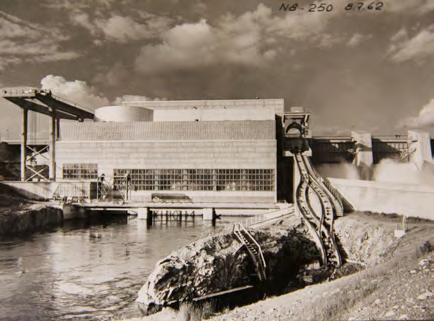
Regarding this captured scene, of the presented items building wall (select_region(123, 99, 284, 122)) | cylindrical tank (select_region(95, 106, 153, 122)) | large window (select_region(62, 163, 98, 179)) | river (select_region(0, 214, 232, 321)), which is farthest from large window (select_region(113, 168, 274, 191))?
building wall (select_region(123, 99, 284, 122))

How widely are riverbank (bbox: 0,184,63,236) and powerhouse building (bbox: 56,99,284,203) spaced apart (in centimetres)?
910

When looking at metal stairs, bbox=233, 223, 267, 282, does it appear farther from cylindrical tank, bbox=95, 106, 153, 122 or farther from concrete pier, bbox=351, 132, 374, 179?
concrete pier, bbox=351, 132, 374, 179

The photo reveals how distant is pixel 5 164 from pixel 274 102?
52393mm

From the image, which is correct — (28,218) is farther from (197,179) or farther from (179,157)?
(197,179)

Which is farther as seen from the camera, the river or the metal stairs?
the metal stairs

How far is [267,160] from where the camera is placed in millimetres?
52562

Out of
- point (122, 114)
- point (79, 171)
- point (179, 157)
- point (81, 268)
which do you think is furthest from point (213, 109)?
point (81, 268)

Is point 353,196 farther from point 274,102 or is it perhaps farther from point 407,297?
point 274,102

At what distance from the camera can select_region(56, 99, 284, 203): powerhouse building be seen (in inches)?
2082

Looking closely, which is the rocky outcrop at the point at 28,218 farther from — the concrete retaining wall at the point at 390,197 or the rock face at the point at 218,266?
the concrete retaining wall at the point at 390,197

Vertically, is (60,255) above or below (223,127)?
below

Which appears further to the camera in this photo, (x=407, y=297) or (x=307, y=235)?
(x=307, y=235)

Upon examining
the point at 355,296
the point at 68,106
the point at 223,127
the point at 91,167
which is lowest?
the point at 355,296

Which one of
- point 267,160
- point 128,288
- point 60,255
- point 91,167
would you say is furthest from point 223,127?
point 128,288
